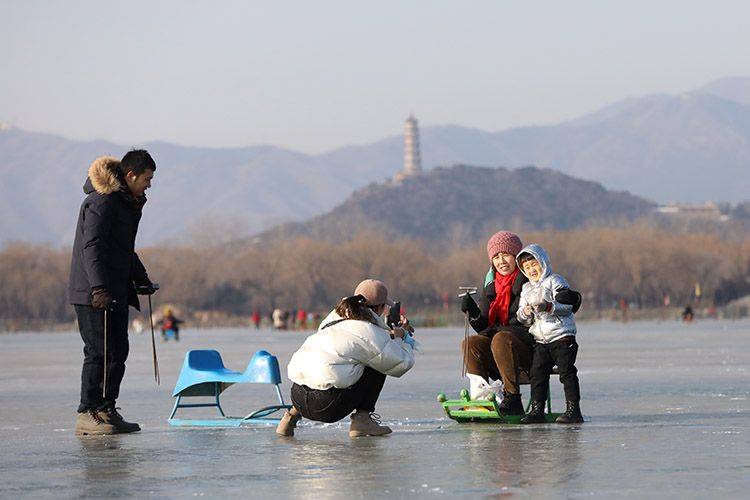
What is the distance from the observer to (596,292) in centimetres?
12588

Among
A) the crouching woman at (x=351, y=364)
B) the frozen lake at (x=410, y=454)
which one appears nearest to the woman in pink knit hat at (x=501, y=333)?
the frozen lake at (x=410, y=454)

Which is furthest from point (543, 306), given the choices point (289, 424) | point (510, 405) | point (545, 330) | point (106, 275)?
point (106, 275)

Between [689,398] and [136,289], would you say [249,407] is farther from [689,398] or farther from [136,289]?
[689,398]

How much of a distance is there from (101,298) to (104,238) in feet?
1.41

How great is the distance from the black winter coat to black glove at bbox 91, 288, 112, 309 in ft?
0.28

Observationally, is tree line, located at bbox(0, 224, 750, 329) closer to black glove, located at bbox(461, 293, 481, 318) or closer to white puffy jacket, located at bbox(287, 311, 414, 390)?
black glove, located at bbox(461, 293, 481, 318)

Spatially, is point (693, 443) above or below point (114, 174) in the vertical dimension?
below

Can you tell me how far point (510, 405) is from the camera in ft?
34.1

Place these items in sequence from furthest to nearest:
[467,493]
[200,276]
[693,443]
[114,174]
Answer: [200,276] → [114,174] → [693,443] → [467,493]

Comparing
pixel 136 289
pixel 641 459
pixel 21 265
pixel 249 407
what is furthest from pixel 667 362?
pixel 21 265

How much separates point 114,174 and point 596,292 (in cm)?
11726

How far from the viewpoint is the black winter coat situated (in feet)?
33.2

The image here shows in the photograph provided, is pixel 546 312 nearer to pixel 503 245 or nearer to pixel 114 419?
pixel 503 245

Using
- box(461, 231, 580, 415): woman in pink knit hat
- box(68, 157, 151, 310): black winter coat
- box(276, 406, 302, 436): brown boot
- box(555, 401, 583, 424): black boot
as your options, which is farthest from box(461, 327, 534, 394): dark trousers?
box(68, 157, 151, 310): black winter coat
